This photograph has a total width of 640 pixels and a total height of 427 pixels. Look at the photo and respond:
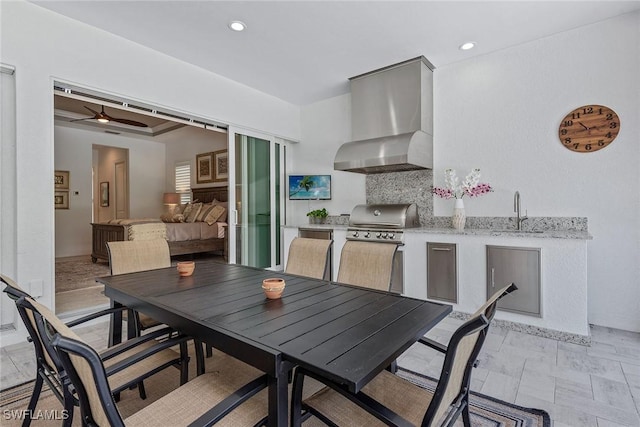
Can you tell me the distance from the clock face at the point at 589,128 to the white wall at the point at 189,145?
612 centimetres

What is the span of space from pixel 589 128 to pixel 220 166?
6542mm

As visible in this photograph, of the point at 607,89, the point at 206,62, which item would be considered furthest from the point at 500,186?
the point at 206,62

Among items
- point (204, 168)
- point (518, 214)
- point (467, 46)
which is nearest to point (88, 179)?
point (204, 168)

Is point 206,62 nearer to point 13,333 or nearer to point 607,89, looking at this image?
point 13,333

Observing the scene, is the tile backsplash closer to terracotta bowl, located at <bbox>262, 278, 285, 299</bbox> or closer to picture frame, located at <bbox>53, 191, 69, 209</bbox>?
terracotta bowl, located at <bbox>262, 278, 285, 299</bbox>

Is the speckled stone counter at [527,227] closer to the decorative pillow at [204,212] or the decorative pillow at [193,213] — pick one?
the decorative pillow at [204,212]

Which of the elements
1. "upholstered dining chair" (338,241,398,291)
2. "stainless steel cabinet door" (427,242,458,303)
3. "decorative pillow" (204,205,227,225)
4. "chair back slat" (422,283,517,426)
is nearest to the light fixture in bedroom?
"decorative pillow" (204,205,227,225)

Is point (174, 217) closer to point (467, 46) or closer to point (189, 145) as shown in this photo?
point (189, 145)

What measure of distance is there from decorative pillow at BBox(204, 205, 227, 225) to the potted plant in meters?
2.60

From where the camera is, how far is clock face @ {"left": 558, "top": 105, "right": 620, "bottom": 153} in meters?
2.94

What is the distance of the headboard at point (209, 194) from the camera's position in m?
7.34

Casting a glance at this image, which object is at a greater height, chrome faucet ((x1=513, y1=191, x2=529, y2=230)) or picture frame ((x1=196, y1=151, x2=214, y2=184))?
picture frame ((x1=196, y1=151, x2=214, y2=184))

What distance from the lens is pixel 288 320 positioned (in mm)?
1312

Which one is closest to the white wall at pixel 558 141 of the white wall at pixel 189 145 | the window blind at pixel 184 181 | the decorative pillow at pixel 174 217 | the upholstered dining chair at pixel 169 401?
the upholstered dining chair at pixel 169 401
